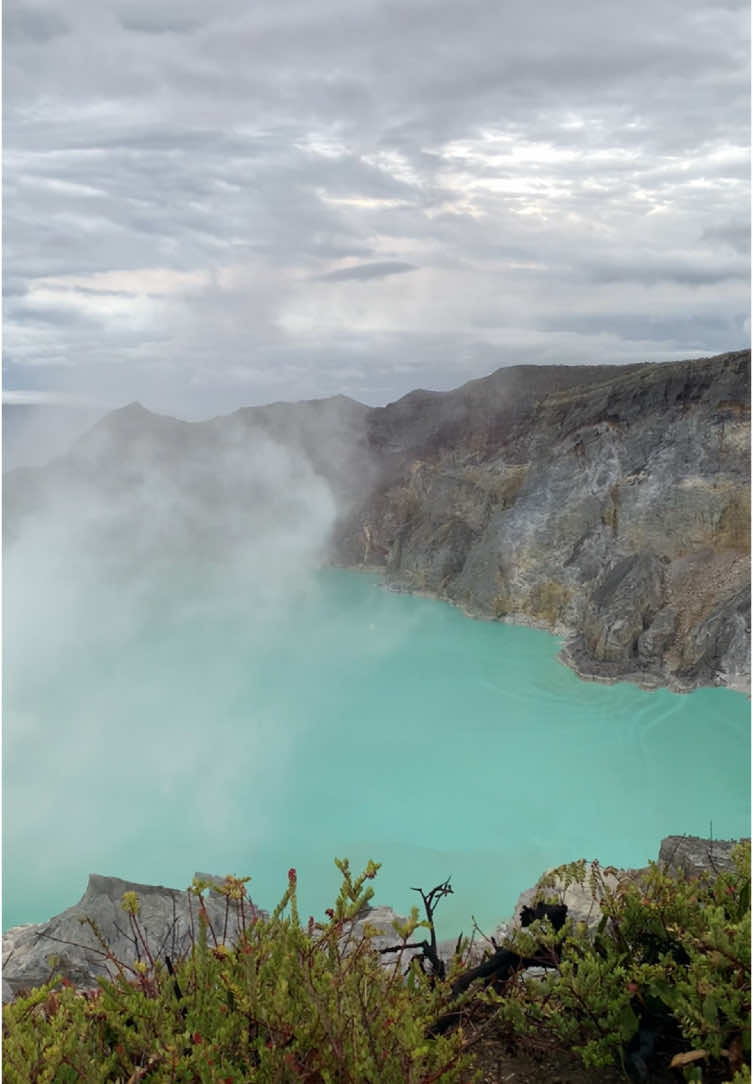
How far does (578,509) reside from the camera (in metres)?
33.5

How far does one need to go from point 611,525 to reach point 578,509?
1.63 metres

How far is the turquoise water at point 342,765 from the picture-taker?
15.2 m

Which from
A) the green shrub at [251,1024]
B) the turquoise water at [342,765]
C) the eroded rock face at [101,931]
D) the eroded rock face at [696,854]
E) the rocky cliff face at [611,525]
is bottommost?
the eroded rock face at [101,931]

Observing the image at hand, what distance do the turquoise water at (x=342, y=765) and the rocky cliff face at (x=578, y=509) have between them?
2.18m

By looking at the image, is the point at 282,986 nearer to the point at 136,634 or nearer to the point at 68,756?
the point at 68,756

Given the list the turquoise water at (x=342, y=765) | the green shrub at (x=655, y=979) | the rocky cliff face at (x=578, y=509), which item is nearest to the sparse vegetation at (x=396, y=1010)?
the green shrub at (x=655, y=979)

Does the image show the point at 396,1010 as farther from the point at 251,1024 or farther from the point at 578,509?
the point at 578,509

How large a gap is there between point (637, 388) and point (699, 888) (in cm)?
3319

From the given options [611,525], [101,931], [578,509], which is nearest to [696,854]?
[101,931]

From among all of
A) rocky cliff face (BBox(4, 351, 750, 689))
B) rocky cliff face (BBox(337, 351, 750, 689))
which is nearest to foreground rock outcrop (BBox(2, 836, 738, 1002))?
rocky cliff face (BBox(337, 351, 750, 689))

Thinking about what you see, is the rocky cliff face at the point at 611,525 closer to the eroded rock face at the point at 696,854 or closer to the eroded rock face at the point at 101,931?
the eroded rock face at the point at 101,931

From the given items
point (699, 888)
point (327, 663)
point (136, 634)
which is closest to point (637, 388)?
point (327, 663)

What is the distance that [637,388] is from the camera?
34.2m

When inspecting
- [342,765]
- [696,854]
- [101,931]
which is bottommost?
[101,931]
